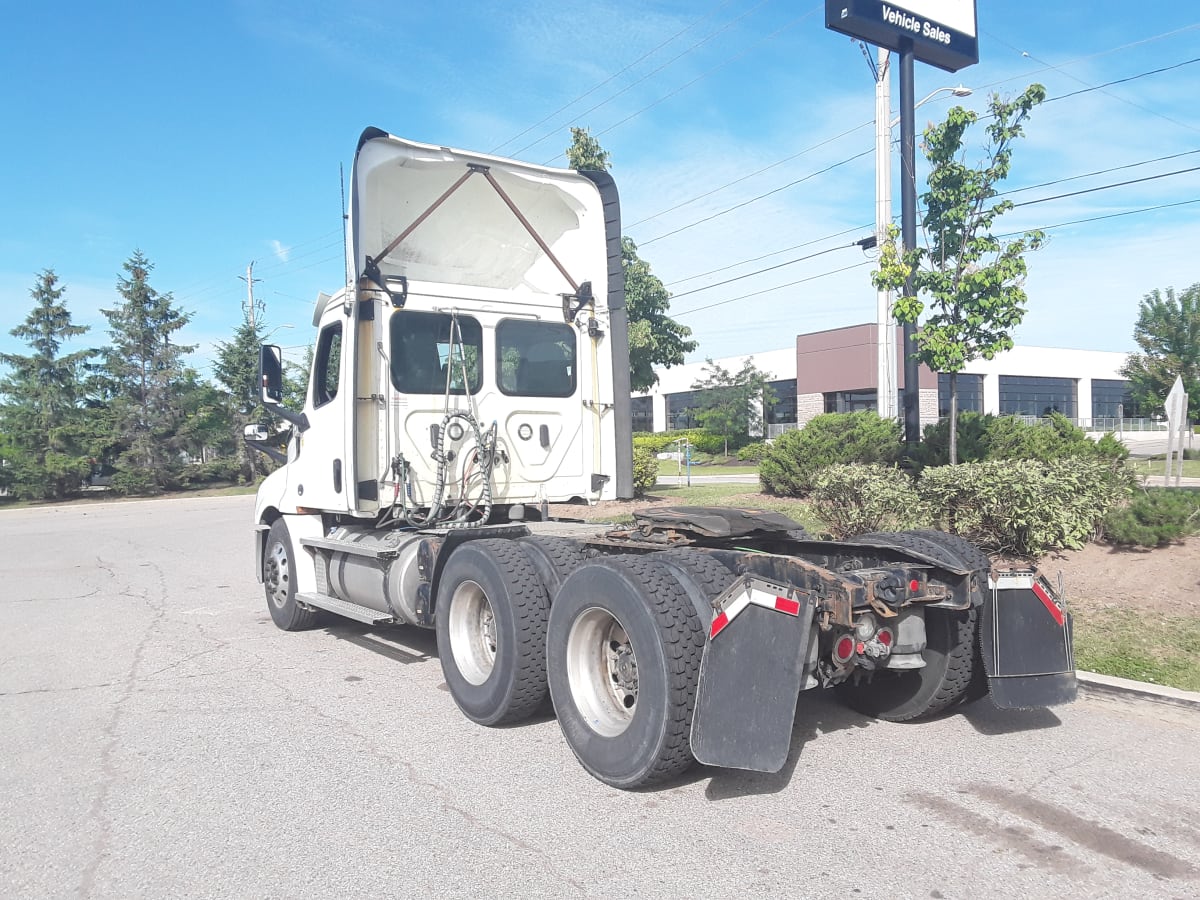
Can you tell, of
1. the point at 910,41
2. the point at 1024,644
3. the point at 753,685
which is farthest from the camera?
the point at 910,41

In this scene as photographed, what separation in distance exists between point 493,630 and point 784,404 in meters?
55.9

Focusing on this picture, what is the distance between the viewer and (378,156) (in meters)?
6.84

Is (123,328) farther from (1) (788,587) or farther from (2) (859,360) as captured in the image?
(1) (788,587)

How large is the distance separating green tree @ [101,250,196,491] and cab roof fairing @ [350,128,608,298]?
3496 centimetres

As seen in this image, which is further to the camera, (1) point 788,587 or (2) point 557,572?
(2) point 557,572

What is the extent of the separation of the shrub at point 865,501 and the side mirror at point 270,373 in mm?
5855

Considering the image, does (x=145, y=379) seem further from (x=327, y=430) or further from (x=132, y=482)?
(x=327, y=430)

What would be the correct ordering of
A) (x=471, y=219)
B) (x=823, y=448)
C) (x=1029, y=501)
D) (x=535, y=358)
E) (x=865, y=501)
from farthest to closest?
(x=823, y=448) < (x=865, y=501) < (x=1029, y=501) < (x=535, y=358) < (x=471, y=219)

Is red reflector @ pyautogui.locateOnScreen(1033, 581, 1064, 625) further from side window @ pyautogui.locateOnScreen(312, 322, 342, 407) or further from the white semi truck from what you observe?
side window @ pyautogui.locateOnScreen(312, 322, 342, 407)

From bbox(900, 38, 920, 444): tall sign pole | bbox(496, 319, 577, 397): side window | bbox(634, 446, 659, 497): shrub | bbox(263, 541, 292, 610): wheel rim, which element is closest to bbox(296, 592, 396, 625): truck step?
bbox(263, 541, 292, 610): wheel rim

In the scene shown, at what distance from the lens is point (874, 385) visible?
4744cm

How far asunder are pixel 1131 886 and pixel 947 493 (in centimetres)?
600

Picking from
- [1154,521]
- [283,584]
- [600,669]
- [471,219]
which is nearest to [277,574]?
[283,584]

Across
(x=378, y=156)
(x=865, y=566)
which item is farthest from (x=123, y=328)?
(x=865, y=566)
